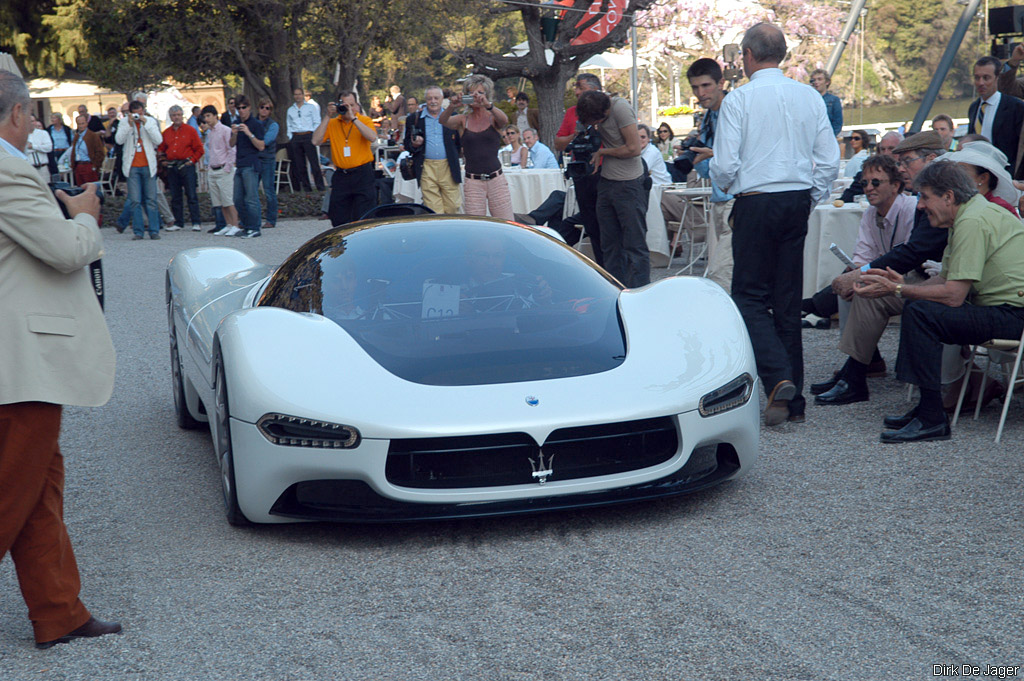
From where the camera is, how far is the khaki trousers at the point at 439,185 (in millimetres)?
10531

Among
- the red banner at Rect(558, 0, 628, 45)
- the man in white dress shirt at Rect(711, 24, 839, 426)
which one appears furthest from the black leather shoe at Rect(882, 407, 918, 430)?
the red banner at Rect(558, 0, 628, 45)

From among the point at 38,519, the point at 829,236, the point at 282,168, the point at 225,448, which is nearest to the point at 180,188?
the point at 282,168

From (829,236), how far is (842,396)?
107 inches

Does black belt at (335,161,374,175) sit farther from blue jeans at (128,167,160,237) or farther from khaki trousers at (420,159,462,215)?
blue jeans at (128,167,160,237)

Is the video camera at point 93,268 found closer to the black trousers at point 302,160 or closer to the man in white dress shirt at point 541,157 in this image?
the man in white dress shirt at point 541,157

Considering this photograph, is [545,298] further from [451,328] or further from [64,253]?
[64,253]

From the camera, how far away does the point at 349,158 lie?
1052 centimetres

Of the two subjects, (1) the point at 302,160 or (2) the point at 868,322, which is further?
(1) the point at 302,160

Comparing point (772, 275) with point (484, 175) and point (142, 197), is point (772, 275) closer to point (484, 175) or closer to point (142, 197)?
point (484, 175)

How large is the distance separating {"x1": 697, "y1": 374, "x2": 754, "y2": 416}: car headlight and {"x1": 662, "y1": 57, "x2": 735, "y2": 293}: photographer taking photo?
1.95 meters

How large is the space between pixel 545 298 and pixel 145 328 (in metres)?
5.67

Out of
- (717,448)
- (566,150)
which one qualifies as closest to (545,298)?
(717,448)

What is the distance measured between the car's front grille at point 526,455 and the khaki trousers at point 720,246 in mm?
5573

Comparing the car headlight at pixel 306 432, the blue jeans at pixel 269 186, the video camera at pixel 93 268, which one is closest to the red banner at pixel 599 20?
the blue jeans at pixel 269 186
